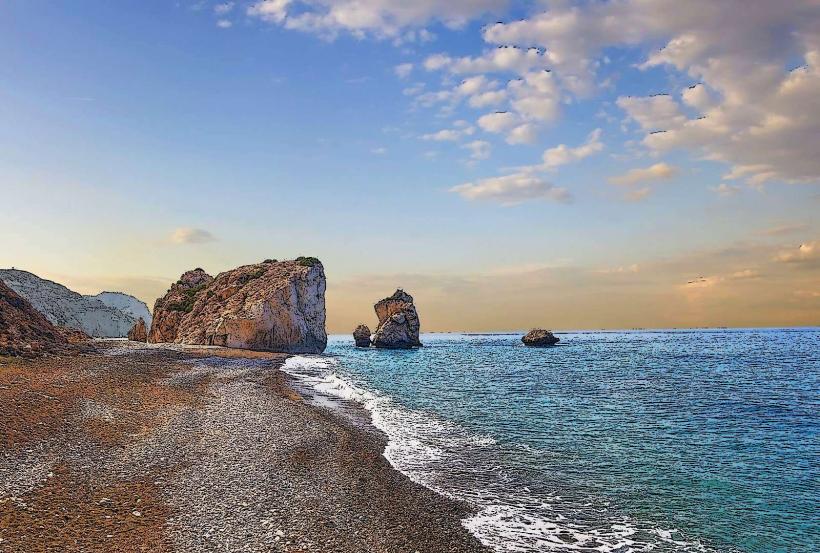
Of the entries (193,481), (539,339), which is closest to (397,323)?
(539,339)

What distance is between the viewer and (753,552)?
13.5 meters

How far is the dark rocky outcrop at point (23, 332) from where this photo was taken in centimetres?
3829

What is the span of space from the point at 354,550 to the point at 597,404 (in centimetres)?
2994

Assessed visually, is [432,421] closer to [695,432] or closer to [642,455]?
[642,455]

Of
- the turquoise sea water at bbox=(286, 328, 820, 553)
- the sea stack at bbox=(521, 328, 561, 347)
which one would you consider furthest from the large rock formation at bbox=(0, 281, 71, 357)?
the sea stack at bbox=(521, 328, 561, 347)

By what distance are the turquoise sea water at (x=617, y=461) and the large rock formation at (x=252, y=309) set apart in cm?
4555

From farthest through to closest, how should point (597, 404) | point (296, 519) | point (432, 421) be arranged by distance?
1. point (597, 404)
2. point (432, 421)
3. point (296, 519)

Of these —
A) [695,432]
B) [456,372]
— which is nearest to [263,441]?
[695,432]

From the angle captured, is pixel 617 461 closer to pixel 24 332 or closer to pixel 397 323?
pixel 24 332

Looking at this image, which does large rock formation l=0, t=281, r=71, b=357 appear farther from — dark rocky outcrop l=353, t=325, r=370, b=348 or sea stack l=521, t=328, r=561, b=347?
sea stack l=521, t=328, r=561, b=347

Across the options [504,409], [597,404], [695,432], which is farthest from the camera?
[597,404]

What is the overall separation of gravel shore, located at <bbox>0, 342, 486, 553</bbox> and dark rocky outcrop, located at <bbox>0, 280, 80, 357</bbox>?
11.8 metres

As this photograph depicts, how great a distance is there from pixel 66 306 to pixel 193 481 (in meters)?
171

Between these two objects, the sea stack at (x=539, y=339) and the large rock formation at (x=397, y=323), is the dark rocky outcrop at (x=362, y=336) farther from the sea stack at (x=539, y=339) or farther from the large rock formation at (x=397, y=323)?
the sea stack at (x=539, y=339)
